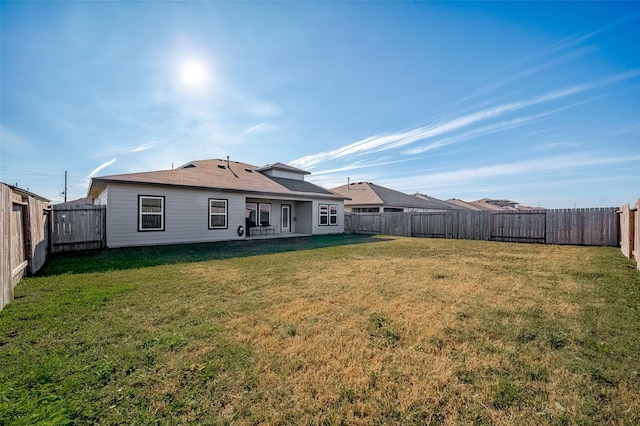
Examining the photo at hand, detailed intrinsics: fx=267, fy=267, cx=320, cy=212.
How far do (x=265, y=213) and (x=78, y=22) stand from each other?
11545 mm

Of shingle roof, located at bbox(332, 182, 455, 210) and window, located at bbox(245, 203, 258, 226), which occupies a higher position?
shingle roof, located at bbox(332, 182, 455, 210)

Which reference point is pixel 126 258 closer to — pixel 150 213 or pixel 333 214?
pixel 150 213

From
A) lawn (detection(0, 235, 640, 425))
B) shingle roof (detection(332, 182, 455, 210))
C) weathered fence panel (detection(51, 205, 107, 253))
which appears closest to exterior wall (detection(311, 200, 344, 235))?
shingle roof (detection(332, 182, 455, 210))

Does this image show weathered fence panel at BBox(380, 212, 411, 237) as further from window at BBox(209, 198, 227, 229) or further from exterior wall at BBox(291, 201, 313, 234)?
window at BBox(209, 198, 227, 229)

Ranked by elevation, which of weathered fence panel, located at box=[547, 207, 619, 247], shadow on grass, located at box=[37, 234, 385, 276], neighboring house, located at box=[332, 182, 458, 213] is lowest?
shadow on grass, located at box=[37, 234, 385, 276]

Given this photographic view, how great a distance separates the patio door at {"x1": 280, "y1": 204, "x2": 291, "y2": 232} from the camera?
18281mm

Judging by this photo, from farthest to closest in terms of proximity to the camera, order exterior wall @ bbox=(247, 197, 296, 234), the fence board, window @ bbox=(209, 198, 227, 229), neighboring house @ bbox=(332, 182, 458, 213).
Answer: neighboring house @ bbox=(332, 182, 458, 213) < exterior wall @ bbox=(247, 197, 296, 234) < window @ bbox=(209, 198, 227, 229) < the fence board

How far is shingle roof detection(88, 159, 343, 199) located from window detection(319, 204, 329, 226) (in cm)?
81

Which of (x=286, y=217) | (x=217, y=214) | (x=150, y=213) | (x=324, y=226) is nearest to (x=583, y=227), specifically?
(x=324, y=226)

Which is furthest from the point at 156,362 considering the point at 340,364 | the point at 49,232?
the point at 49,232

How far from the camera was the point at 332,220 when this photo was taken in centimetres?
1973

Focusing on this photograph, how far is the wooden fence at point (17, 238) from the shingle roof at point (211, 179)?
3237mm

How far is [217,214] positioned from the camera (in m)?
13.8

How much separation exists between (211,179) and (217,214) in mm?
1976
